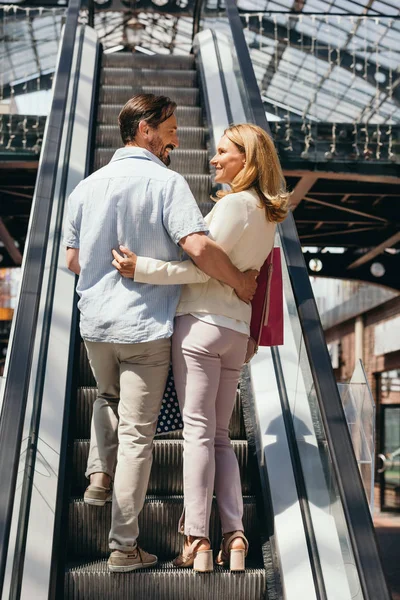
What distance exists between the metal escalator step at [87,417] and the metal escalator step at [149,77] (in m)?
4.45

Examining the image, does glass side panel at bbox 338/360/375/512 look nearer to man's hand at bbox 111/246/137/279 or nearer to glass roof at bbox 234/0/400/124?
man's hand at bbox 111/246/137/279

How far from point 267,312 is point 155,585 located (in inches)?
40.9

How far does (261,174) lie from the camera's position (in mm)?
2818

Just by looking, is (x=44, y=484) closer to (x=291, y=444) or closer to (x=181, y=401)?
(x=181, y=401)

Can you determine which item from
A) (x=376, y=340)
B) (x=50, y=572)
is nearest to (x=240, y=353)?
(x=50, y=572)

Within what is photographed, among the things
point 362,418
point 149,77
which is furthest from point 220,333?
point 149,77

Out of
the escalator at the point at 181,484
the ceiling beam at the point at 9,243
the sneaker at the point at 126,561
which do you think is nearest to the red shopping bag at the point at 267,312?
the escalator at the point at 181,484

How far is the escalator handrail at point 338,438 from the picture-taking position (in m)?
2.13

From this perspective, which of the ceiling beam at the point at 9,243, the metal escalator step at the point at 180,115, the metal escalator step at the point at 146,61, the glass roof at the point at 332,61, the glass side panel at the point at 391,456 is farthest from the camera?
the glass side panel at the point at 391,456

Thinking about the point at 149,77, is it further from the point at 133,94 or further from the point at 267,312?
the point at 267,312

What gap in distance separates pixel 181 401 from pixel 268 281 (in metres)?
0.57

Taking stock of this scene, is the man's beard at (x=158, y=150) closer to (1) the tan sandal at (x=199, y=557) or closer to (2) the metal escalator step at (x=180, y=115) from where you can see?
(1) the tan sandal at (x=199, y=557)

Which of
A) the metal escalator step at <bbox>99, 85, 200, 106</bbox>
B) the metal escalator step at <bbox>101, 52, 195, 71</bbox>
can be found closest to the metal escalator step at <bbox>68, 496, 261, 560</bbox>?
the metal escalator step at <bbox>99, 85, 200, 106</bbox>

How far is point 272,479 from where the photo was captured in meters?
3.08
